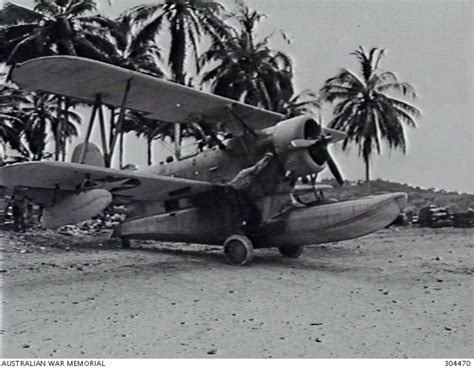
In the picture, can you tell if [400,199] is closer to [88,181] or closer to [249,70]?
[88,181]

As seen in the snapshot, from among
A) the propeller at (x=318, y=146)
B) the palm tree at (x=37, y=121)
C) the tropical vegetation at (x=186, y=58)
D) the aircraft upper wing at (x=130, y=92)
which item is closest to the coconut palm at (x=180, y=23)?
the tropical vegetation at (x=186, y=58)

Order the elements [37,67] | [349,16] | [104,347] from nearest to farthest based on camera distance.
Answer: [104,347] < [349,16] < [37,67]

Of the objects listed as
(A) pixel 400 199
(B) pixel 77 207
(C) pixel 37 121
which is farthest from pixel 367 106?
(C) pixel 37 121

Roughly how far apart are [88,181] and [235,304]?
2.73m

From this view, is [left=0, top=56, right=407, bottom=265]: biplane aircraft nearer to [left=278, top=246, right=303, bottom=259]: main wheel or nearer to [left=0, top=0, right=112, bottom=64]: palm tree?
[left=278, top=246, right=303, bottom=259]: main wheel

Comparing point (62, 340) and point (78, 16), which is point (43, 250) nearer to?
point (62, 340)

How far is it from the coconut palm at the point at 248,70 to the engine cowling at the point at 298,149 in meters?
12.3

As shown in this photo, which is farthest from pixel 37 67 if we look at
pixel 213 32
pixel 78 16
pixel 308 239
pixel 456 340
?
pixel 213 32

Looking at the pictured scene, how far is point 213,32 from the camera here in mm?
19766

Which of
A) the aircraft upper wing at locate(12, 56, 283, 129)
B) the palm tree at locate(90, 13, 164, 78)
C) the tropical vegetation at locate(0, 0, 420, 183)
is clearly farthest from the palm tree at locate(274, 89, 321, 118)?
the aircraft upper wing at locate(12, 56, 283, 129)

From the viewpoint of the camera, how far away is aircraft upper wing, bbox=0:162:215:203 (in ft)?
22.3

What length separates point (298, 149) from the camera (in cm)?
866

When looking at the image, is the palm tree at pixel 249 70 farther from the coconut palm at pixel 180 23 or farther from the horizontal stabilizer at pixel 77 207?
the horizontal stabilizer at pixel 77 207

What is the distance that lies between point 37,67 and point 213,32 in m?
13.2
